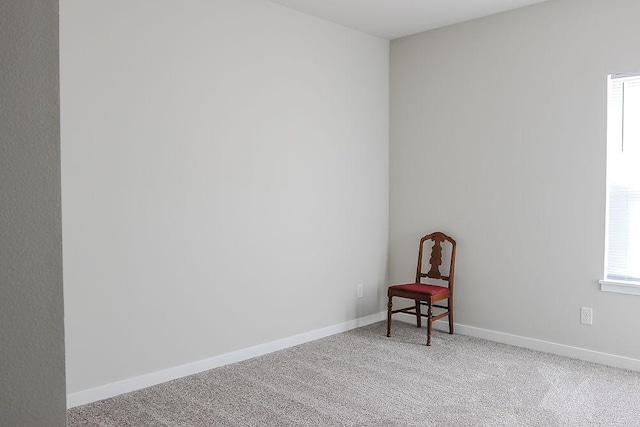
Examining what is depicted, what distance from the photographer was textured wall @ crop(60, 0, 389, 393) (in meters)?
3.10

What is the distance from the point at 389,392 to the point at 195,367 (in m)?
1.32

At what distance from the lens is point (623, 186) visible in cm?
382

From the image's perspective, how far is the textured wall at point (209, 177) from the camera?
3096 millimetres

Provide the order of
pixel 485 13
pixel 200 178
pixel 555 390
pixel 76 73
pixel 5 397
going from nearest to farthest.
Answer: pixel 5 397
pixel 76 73
pixel 555 390
pixel 200 178
pixel 485 13

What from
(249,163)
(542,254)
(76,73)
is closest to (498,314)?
(542,254)

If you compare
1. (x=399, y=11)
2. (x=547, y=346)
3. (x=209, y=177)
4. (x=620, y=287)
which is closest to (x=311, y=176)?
(x=209, y=177)

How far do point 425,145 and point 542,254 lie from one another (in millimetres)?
1402

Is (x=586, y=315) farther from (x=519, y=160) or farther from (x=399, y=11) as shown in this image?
(x=399, y=11)

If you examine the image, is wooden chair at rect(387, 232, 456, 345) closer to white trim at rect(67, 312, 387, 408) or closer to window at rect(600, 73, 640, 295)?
white trim at rect(67, 312, 387, 408)

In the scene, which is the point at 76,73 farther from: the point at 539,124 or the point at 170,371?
the point at 539,124

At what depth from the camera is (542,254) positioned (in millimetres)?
4160

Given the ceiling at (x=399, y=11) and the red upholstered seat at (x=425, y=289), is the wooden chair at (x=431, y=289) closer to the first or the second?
the red upholstered seat at (x=425, y=289)

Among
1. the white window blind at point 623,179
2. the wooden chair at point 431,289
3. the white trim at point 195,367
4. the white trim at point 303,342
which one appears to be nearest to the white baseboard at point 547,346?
the white trim at point 303,342

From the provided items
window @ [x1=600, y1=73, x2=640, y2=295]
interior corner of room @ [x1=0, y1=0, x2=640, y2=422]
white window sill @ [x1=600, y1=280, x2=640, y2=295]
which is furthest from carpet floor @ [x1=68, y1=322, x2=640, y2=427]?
window @ [x1=600, y1=73, x2=640, y2=295]
